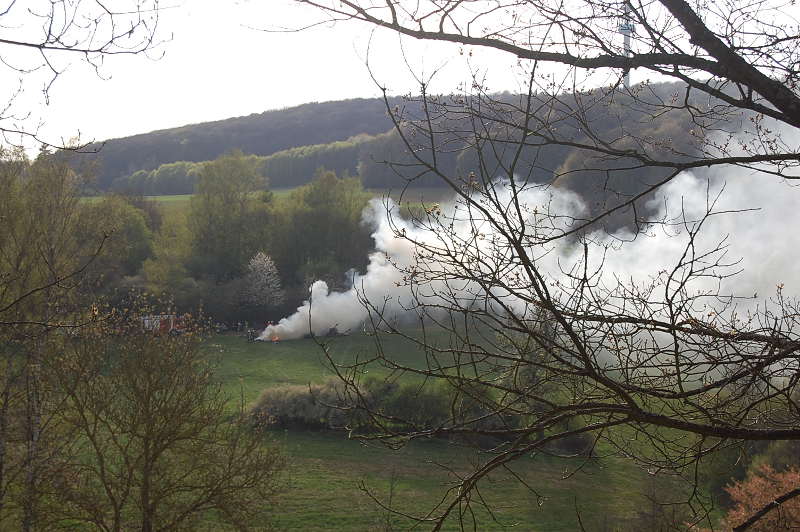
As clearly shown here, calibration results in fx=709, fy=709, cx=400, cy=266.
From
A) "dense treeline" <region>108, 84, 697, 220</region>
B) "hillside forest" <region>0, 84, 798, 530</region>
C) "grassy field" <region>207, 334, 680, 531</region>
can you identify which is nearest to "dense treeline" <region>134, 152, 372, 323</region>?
"hillside forest" <region>0, 84, 798, 530</region>

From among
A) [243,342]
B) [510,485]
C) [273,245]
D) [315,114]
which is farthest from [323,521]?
[315,114]

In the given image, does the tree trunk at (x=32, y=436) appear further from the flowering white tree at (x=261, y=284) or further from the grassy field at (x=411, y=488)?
the flowering white tree at (x=261, y=284)

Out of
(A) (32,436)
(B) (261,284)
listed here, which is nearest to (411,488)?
(A) (32,436)

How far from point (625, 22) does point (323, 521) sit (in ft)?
57.1

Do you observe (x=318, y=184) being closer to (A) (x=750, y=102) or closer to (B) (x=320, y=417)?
(B) (x=320, y=417)

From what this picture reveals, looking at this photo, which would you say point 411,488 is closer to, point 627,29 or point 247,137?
point 627,29

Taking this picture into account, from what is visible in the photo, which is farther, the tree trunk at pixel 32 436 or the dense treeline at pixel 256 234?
the dense treeline at pixel 256 234

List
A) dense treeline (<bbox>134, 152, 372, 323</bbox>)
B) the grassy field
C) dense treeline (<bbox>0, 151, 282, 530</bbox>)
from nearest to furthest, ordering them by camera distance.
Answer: dense treeline (<bbox>0, 151, 282, 530</bbox>) → the grassy field → dense treeline (<bbox>134, 152, 372, 323</bbox>)

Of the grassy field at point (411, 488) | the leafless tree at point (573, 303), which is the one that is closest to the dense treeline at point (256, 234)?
the grassy field at point (411, 488)

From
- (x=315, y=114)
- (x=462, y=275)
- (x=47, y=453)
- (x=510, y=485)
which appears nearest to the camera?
(x=462, y=275)

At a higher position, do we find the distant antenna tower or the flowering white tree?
the distant antenna tower

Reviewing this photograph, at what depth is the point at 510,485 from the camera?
21828mm

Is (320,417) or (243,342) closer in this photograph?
(320,417)

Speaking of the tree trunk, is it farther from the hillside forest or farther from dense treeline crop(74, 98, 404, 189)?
dense treeline crop(74, 98, 404, 189)
